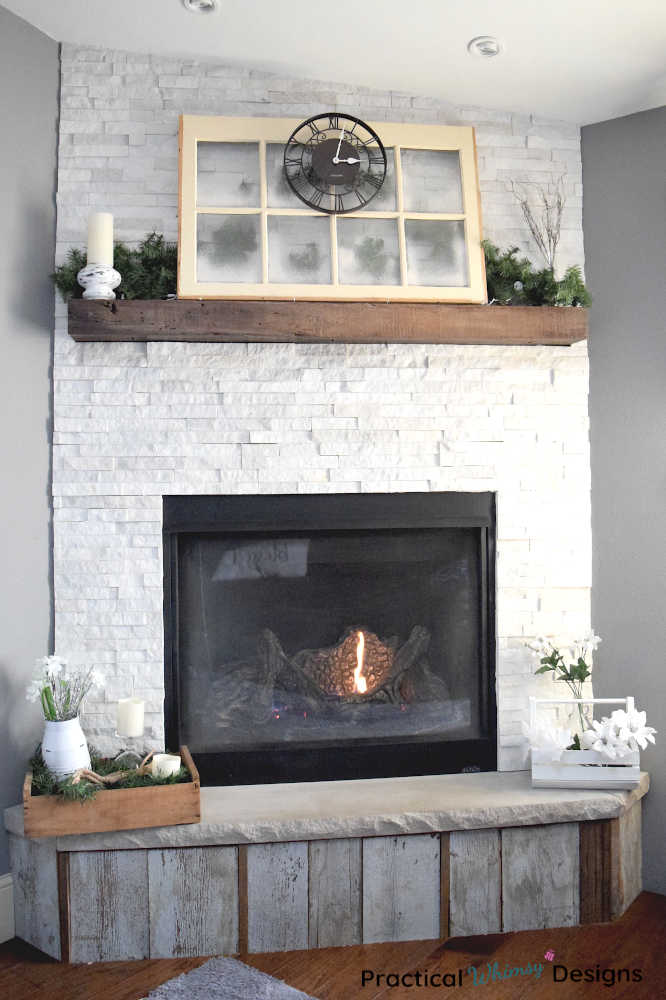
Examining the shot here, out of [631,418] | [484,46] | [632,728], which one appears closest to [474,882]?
[632,728]

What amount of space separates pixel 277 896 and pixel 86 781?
0.56 meters

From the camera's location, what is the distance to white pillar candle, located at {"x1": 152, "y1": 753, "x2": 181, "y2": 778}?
2150 mm

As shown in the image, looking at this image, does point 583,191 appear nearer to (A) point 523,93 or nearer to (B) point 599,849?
(A) point 523,93

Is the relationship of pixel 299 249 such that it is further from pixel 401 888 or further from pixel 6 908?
pixel 6 908

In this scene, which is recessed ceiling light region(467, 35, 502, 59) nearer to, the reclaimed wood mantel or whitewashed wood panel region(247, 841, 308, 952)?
the reclaimed wood mantel

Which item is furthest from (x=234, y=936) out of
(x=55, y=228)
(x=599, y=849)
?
(x=55, y=228)

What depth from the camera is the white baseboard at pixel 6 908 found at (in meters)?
2.14

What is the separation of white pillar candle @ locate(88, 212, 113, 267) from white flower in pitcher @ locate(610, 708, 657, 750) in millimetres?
1839

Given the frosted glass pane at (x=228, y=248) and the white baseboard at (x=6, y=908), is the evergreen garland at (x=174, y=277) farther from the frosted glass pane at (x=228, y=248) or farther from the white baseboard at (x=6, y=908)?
the white baseboard at (x=6, y=908)

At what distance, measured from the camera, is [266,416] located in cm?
242

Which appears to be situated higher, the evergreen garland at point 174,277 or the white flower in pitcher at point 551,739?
the evergreen garland at point 174,277

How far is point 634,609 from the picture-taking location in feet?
8.12

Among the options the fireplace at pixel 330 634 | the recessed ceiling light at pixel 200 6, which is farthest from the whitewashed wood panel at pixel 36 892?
the recessed ceiling light at pixel 200 6

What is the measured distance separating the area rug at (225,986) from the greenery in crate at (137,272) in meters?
1.73
